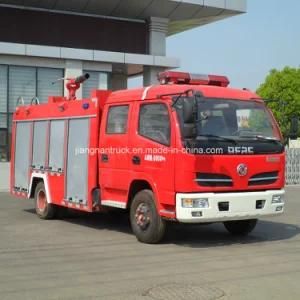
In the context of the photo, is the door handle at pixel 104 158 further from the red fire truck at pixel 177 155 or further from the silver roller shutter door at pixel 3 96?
the silver roller shutter door at pixel 3 96

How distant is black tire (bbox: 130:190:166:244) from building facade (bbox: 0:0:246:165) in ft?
44.1

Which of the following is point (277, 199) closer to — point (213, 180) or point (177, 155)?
point (213, 180)

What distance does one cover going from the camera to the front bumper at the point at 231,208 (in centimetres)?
881

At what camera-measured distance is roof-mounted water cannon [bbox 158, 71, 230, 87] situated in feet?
32.8

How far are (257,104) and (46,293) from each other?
5.17 meters

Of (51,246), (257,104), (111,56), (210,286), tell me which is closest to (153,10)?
(111,56)

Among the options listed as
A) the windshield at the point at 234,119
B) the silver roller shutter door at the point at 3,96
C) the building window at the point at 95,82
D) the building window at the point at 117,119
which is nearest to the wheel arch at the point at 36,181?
the building window at the point at 117,119

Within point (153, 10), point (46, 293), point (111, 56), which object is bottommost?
point (46, 293)

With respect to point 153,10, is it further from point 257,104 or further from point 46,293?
point 46,293

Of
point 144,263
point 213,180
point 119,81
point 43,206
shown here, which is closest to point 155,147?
point 213,180

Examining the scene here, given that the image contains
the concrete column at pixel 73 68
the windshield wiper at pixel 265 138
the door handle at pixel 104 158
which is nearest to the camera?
the windshield wiper at pixel 265 138

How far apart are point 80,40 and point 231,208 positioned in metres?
16.4

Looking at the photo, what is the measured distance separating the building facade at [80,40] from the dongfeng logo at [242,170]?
14.6 m

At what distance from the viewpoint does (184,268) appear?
299 inches
